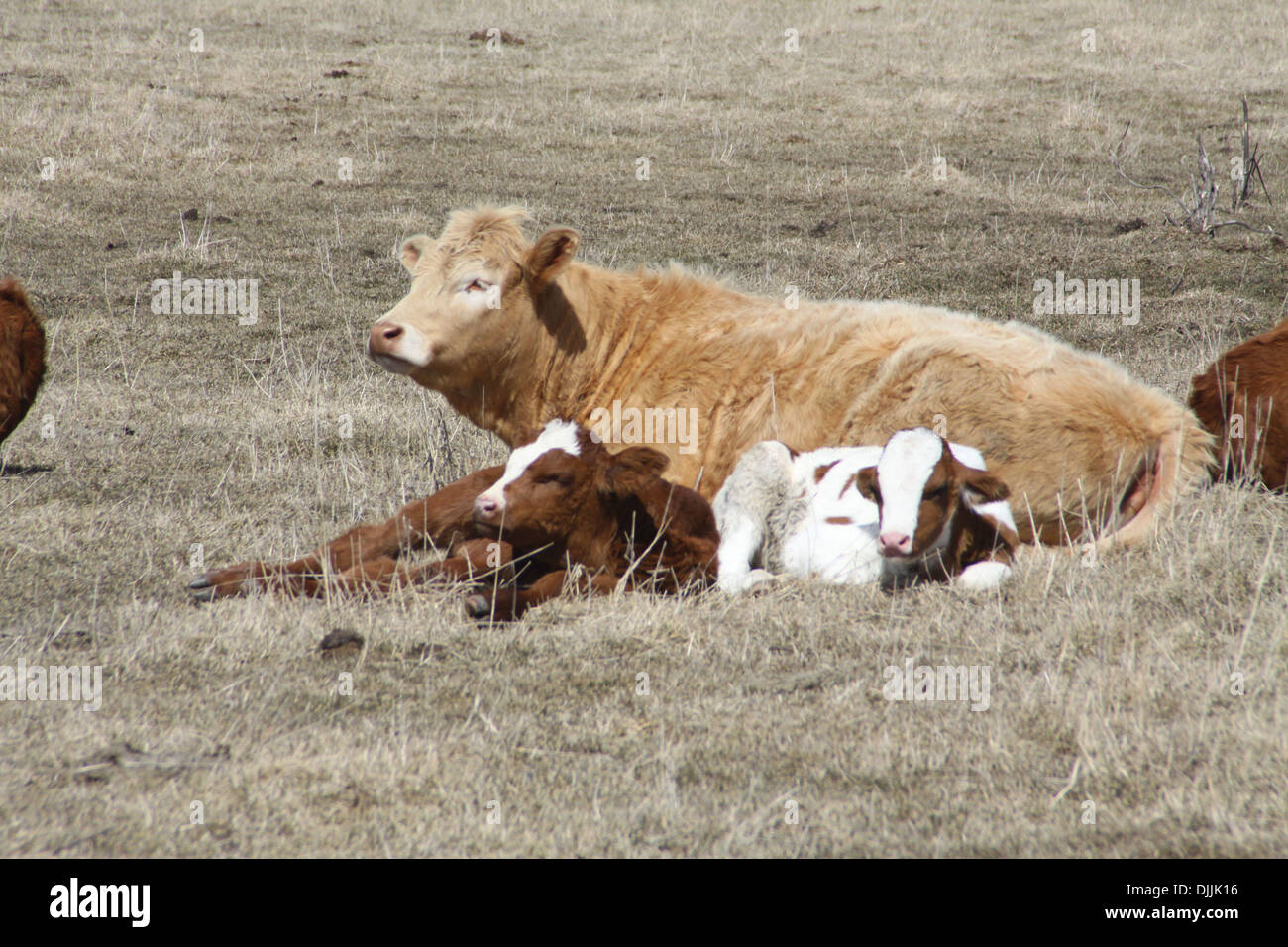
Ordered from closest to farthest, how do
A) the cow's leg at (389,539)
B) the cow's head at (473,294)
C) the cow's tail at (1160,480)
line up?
the cow's leg at (389,539) < the cow's tail at (1160,480) < the cow's head at (473,294)

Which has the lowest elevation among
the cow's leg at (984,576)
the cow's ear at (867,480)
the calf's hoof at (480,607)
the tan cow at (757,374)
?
the calf's hoof at (480,607)

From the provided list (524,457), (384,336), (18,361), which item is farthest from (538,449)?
(18,361)

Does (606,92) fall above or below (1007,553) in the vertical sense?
above

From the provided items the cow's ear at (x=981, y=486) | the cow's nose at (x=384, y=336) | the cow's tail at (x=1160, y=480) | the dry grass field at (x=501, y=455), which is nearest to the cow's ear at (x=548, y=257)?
the cow's nose at (x=384, y=336)

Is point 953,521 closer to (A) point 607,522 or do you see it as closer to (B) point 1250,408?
(A) point 607,522

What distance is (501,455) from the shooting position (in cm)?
747

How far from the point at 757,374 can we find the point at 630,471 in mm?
1275

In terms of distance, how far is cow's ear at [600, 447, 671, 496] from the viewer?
5.41m

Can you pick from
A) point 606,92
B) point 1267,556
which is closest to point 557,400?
point 1267,556

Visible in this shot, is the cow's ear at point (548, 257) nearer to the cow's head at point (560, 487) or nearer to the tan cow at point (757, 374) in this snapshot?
the tan cow at point (757, 374)

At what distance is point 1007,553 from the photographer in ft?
18.3

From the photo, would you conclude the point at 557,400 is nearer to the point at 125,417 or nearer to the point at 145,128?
the point at 125,417

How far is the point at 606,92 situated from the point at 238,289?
30.8ft

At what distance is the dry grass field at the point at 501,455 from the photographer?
3773 millimetres
